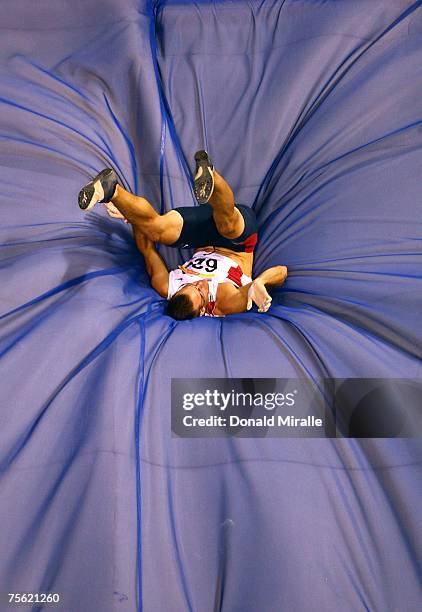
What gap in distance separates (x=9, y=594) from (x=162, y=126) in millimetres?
976

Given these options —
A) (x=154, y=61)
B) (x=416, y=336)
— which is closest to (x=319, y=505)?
(x=416, y=336)

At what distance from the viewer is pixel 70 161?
151 centimetres

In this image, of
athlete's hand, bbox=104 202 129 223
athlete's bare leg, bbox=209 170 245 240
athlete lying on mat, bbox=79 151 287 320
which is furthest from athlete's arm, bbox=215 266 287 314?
athlete's hand, bbox=104 202 129 223

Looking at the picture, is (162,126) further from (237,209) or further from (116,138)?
(237,209)

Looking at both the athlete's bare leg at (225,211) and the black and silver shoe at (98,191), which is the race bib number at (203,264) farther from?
the black and silver shoe at (98,191)

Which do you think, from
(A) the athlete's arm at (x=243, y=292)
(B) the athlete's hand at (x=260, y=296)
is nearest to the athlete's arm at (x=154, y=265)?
(A) the athlete's arm at (x=243, y=292)

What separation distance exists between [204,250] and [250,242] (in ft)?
0.34

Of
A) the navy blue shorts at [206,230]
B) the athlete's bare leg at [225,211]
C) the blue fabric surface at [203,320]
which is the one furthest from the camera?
the navy blue shorts at [206,230]

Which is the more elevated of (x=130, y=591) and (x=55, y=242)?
(x=55, y=242)

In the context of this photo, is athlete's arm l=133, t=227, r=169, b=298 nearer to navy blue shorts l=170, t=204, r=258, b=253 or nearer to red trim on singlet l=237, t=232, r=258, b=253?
navy blue shorts l=170, t=204, r=258, b=253

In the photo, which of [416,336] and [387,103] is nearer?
[416,336]

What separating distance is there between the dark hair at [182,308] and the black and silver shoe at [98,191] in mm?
241

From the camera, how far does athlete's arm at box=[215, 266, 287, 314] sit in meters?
1.39

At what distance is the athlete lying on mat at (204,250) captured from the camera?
1.40 m
